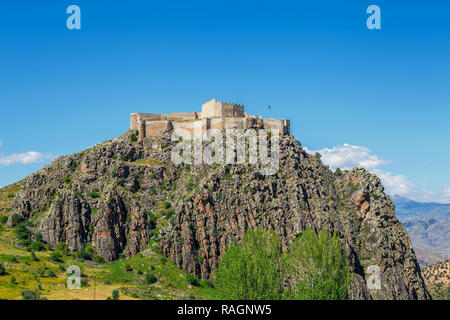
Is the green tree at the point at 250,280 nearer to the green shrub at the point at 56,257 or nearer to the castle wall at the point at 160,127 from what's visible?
the green shrub at the point at 56,257

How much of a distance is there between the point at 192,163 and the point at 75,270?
54906mm

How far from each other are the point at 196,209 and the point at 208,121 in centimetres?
3139

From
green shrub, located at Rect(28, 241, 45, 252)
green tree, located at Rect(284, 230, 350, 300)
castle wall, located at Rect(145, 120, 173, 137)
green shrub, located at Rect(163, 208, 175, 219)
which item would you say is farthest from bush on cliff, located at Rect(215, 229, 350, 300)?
castle wall, located at Rect(145, 120, 173, 137)

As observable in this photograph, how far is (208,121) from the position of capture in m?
150

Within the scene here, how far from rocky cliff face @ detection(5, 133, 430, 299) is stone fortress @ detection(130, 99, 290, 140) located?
200 inches

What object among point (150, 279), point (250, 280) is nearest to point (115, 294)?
point (150, 279)

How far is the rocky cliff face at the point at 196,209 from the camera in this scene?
132m

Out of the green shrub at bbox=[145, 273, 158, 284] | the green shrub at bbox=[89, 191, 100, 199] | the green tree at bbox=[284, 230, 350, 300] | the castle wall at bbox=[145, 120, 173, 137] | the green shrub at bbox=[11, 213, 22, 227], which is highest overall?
the castle wall at bbox=[145, 120, 173, 137]

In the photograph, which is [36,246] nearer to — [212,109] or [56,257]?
[56,257]

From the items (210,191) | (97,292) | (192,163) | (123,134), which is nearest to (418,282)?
(210,191)

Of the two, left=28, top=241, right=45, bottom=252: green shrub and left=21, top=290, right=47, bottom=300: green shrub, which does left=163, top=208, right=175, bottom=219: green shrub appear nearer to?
left=28, top=241, right=45, bottom=252: green shrub

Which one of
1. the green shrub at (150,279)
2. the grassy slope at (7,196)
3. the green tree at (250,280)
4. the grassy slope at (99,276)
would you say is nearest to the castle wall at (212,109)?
the grassy slope at (99,276)

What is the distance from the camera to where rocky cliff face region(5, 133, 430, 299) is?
132m
